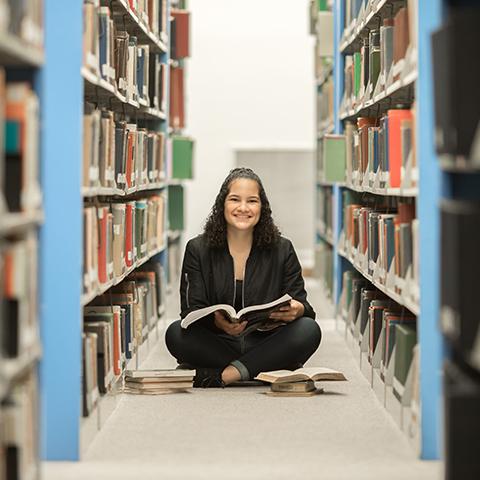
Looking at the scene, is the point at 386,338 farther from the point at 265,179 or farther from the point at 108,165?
the point at 265,179

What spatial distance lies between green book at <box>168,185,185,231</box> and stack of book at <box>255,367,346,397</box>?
2.69 metres

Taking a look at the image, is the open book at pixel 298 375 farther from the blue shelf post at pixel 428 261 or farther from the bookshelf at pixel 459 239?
the bookshelf at pixel 459 239

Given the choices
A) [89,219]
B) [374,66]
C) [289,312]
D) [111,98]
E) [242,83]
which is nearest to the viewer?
[89,219]

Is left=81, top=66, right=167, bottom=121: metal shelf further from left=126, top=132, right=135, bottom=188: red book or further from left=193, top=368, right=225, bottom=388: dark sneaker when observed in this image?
left=193, top=368, right=225, bottom=388: dark sneaker

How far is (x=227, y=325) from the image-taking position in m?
4.64

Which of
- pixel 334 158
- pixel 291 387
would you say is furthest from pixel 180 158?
pixel 291 387

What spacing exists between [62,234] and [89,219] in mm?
306

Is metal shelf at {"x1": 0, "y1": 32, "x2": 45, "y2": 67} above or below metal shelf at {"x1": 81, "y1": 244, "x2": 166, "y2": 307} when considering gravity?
above

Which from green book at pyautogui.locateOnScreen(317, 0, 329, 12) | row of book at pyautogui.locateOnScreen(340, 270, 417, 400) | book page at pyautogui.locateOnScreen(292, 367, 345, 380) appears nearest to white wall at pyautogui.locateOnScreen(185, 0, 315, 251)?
green book at pyautogui.locateOnScreen(317, 0, 329, 12)

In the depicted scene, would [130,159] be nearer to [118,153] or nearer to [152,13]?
[118,153]

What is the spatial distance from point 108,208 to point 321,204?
14.6 feet

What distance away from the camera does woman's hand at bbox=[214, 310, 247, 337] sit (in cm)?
462

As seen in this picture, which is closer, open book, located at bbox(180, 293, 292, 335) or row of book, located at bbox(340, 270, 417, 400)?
row of book, located at bbox(340, 270, 417, 400)

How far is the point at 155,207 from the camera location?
20.2 ft
